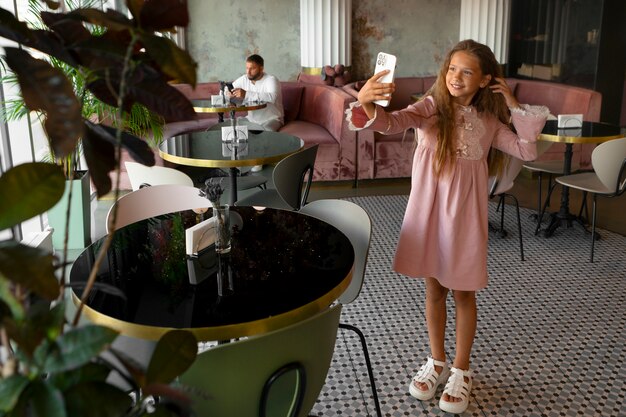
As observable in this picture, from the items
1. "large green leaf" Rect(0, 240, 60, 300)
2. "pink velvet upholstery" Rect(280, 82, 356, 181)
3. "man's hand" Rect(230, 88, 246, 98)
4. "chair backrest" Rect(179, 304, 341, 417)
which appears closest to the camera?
"large green leaf" Rect(0, 240, 60, 300)

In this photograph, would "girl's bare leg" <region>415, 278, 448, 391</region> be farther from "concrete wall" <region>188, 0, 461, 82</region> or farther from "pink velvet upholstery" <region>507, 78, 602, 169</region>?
"concrete wall" <region>188, 0, 461, 82</region>

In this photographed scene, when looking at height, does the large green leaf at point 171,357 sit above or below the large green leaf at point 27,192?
below

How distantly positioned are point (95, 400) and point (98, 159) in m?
0.33

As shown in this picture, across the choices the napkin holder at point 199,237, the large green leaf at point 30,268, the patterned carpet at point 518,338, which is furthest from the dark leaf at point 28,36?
the patterned carpet at point 518,338

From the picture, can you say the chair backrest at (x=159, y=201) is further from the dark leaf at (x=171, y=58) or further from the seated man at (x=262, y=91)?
the seated man at (x=262, y=91)

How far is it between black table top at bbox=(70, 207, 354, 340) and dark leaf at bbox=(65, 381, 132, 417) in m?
0.68

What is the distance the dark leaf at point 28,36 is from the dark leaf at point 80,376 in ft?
1.39

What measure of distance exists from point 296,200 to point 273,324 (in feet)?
6.72

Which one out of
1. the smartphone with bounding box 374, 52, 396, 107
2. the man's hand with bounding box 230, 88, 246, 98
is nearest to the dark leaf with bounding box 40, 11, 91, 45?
the smartphone with bounding box 374, 52, 396, 107

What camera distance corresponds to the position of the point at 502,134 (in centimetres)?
240

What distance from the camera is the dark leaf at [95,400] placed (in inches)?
29.8

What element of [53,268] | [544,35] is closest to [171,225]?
[53,268]

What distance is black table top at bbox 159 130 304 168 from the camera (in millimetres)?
3482

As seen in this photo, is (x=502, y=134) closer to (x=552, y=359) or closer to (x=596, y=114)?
(x=552, y=359)
